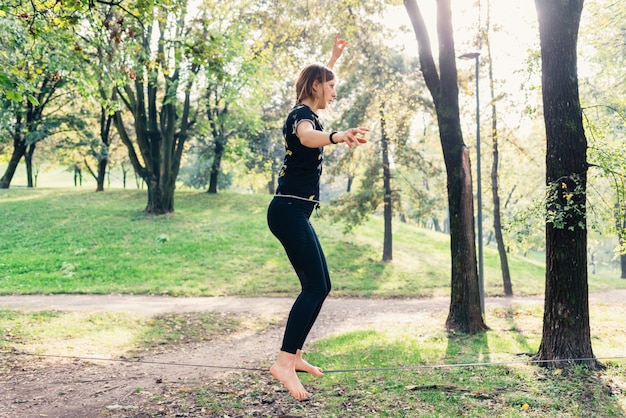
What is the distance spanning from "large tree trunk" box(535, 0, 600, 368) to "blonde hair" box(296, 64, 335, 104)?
4.25 metres

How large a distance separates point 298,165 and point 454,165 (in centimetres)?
679

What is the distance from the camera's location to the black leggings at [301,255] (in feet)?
11.6

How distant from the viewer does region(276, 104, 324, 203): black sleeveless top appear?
3.58 metres

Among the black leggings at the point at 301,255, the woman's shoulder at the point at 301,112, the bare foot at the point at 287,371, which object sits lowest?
the bare foot at the point at 287,371

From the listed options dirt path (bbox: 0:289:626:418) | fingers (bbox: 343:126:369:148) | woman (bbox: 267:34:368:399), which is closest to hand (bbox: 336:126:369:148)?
fingers (bbox: 343:126:369:148)

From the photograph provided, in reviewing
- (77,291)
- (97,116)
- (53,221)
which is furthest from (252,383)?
(97,116)

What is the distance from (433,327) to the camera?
11.0m

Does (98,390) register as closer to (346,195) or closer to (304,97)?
(304,97)

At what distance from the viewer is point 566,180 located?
662 cm

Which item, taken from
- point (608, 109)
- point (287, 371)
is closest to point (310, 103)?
point (287, 371)

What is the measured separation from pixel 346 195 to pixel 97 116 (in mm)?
21395

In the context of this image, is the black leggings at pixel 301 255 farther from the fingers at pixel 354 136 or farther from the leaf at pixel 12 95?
the leaf at pixel 12 95

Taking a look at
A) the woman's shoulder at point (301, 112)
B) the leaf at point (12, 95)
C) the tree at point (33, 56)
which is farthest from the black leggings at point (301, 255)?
the leaf at point (12, 95)

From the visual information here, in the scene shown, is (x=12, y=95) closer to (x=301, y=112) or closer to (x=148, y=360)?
(x=301, y=112)
